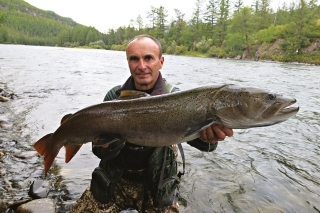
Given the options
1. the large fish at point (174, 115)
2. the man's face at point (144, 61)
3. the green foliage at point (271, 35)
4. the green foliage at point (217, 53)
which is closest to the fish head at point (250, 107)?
the large fish at point (174, 115)

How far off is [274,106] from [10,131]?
727 centimetres

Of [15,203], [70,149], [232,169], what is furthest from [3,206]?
[232,169]

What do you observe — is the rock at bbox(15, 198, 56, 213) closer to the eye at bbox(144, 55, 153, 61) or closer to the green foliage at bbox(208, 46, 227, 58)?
the eye at bbox(144, 55, 153, 61)

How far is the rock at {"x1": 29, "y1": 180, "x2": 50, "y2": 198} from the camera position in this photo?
14.6ft

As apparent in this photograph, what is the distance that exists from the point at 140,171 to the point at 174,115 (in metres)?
1.06

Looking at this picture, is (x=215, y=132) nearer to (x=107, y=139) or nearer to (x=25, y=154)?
(x=107, y=139)

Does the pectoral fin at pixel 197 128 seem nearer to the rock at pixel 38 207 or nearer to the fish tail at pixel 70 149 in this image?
the fish tail at pixel 70 149

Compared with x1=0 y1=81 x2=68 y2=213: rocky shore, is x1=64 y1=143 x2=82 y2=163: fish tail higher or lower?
higher

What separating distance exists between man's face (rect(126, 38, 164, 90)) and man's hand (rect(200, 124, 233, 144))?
3.34 feet

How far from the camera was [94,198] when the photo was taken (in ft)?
10.9

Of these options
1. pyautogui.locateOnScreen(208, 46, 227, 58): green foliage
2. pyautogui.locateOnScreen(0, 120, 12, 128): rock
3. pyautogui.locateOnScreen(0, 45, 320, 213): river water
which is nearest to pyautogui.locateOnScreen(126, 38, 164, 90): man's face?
pyautogui.locateOnScreen(0, 45, 320, 213): river water

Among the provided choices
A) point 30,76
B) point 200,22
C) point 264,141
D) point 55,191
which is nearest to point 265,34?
point 200,22

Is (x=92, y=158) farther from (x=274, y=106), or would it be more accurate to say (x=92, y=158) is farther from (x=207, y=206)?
(x=274, y=106)

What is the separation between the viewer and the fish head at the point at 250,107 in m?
2.26
